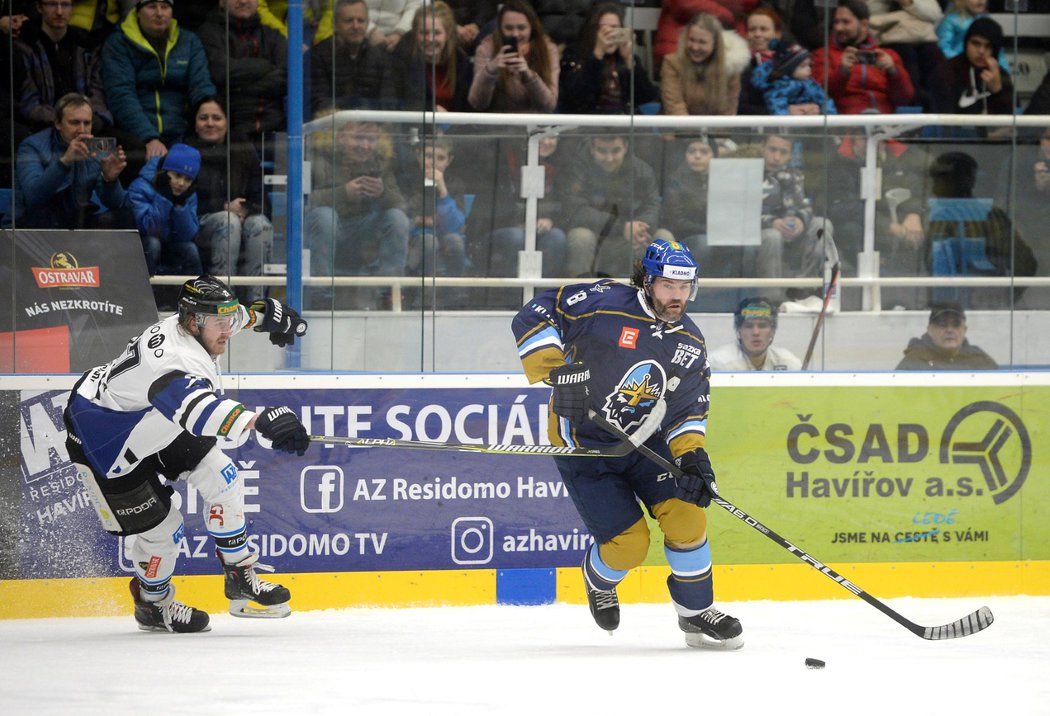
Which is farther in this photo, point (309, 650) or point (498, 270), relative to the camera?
point (498, 270)

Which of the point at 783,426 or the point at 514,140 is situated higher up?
the point at 514,140

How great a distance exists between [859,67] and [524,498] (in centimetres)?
235

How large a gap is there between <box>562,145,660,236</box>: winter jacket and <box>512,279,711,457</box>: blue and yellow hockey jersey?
1127mm

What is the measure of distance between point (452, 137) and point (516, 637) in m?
1.94

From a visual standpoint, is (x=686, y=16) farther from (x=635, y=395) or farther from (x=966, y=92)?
(x=635, y=395)

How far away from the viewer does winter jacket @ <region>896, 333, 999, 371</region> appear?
5.41 metres

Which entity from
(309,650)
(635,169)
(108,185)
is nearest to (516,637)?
(309,650)

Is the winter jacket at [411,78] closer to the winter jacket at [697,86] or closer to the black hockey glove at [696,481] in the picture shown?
the winter jacket at [697,86]

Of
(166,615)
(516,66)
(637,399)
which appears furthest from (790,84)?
(166,615)

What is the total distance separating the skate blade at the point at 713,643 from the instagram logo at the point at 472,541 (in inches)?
40.3

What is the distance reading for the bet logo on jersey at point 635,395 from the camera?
14.0 feet

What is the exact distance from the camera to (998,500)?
5305 mm

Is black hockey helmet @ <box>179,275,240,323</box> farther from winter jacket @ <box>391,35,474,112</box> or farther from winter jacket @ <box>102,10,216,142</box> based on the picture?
winter jacket @ <box>102,10,216,142</box>

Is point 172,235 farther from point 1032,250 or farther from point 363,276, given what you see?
point 1032,250
